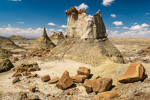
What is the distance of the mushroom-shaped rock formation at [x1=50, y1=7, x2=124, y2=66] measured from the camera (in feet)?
35.2

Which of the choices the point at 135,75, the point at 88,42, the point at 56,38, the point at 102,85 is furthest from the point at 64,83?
the point at 56,38

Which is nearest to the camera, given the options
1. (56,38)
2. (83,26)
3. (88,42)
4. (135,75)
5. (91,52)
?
(135,75)

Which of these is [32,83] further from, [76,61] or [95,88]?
[76,61]

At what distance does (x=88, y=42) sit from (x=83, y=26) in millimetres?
2888

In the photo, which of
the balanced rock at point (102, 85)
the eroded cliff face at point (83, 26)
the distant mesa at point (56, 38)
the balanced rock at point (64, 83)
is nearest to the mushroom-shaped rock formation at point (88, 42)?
the eroded cliff face at point (83, 26)

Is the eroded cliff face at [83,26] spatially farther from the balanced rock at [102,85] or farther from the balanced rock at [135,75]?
the balanced rock at [102,85]

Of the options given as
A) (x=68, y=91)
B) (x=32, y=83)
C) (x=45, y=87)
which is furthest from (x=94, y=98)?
(x=32, y=83)

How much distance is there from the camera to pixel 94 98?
4.45 meters

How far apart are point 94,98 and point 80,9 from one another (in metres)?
12.9

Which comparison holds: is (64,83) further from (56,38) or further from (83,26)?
(56,38)

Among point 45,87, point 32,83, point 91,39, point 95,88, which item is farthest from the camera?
point 91,39

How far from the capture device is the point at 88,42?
39.6ft

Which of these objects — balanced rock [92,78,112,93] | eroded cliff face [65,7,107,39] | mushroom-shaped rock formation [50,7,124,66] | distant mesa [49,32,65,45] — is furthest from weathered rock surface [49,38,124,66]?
distant mesa [49,32,65,45]

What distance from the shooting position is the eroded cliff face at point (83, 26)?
40.2 ft
